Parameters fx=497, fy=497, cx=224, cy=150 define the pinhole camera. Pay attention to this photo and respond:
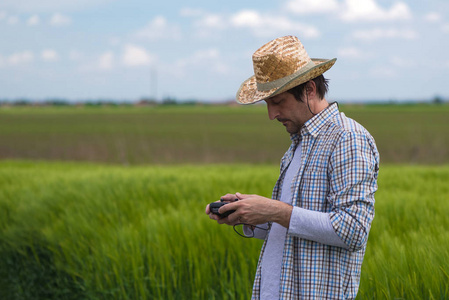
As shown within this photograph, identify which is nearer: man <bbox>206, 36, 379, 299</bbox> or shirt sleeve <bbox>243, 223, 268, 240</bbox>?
man <bbox>206, 36, 379, 299</bbox>

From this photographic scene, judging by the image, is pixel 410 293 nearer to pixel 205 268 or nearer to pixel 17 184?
pixel 205 268

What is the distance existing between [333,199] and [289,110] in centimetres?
36

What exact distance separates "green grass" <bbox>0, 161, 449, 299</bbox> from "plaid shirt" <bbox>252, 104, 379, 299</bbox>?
3.11 ft

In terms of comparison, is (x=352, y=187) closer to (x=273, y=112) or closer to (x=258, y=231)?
(x=273, y=112)

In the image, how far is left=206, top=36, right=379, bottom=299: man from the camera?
159 centimetres

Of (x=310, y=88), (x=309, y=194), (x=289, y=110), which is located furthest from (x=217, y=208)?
(x=310, y=88)

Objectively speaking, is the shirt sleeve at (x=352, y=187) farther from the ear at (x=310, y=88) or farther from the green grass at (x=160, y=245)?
the green grass at (x=160, y=245)

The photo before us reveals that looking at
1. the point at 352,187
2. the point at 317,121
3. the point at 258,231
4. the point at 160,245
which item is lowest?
the point at 160,245

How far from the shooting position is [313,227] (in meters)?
1.61

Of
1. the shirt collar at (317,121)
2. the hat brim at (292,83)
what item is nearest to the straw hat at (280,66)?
the hat brim at (292,83)

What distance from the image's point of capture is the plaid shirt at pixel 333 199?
157 centimetres

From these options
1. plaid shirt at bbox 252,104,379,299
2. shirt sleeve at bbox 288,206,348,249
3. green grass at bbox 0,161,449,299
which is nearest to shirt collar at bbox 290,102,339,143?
plaid shirt at bbox 252,104,379,299

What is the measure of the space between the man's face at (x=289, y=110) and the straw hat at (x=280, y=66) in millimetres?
41

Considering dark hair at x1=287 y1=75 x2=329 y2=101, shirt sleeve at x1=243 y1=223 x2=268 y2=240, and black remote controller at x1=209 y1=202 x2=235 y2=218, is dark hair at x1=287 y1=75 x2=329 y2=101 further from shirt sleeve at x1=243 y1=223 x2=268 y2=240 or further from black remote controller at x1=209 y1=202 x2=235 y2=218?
shirt sleeve at x1=243 y1=223 x2=268 y2=240
